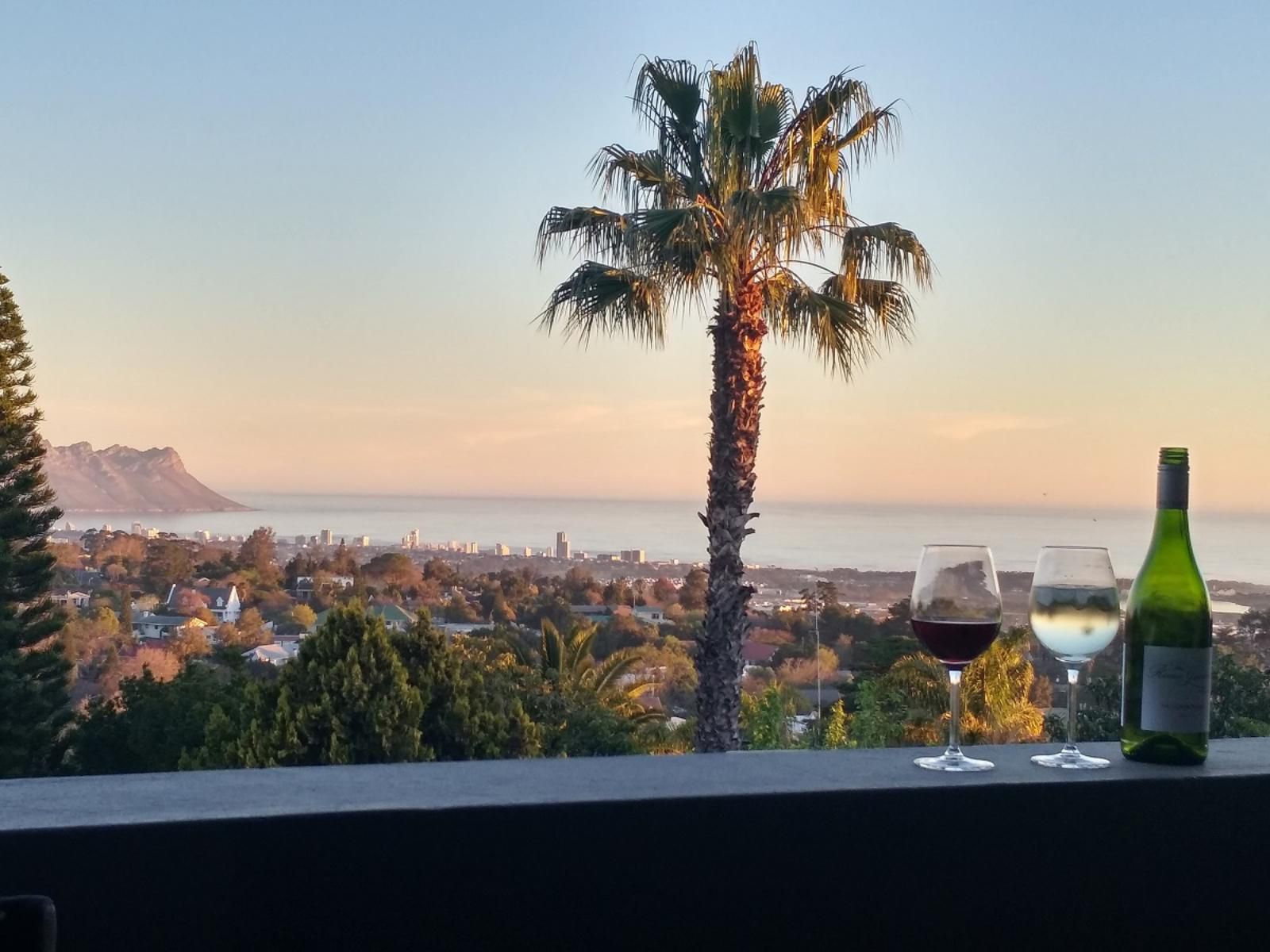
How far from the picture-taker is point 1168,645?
1.07 metres

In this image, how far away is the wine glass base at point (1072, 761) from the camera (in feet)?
3.40

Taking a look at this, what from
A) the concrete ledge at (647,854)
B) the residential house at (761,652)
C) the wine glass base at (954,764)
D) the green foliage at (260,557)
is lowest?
the residential house at (761,652)

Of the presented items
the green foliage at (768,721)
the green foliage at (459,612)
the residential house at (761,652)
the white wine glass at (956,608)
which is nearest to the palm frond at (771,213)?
the green foliage at (768,721)

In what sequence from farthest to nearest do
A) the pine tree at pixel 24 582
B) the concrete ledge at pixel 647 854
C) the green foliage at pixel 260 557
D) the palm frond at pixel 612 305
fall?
1. the green foliage at pixel 260 557
2. the pine tree at pixel 24 582
3. the palm frond at pixel 612 305
4. the concrete ledge at pixel 647 854

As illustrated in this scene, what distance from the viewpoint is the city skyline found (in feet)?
53.9

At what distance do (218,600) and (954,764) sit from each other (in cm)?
2310

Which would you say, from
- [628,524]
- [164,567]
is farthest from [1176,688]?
[164,567]

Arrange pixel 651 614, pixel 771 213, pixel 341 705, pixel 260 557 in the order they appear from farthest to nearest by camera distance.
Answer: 1. pixel 260 557
2. pixel 651 614
3. pixel 341 705
4. pixel 771 213

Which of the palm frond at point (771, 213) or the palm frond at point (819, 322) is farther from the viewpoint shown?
the palm frond at point (819, 322)

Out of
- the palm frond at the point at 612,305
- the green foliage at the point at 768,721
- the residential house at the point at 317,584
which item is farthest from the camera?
the residential house at the point at 317,584

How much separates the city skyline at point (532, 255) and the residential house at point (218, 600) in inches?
268

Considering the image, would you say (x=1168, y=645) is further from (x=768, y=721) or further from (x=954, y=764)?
(x=768, y=721)

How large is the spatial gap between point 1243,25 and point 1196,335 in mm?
14050

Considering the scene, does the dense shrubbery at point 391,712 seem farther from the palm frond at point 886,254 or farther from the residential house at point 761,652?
the palm frond at point 886,254
